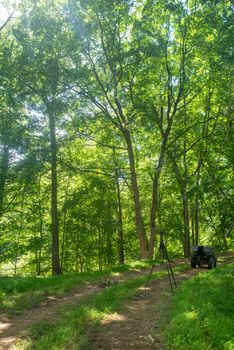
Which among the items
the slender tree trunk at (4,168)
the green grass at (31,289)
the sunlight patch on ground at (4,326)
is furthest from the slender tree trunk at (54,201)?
the sunlight patch on ground at (4,326)

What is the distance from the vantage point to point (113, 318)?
319 inches

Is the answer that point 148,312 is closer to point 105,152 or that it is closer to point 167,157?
point 167,157

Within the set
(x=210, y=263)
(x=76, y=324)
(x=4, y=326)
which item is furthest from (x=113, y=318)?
(x=210, y=263)

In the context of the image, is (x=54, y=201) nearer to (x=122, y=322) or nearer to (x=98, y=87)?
(x=98, y=87)

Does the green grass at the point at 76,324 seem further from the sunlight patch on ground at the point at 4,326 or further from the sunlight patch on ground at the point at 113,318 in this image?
the sunlight patch on ground at the point at 4,326

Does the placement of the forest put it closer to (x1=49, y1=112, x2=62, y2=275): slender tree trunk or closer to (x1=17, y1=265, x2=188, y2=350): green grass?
(x1=49, y1=112, x2=62, y2=275): slender tree trunk

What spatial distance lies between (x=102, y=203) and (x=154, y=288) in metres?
14.9

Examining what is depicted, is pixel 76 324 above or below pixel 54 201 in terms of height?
below

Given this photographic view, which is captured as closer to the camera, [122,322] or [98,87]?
[122,322]

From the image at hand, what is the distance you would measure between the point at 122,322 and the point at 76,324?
45.2 inches

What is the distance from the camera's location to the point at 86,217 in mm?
25844

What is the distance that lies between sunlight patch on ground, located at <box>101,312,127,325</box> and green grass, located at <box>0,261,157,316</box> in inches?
102

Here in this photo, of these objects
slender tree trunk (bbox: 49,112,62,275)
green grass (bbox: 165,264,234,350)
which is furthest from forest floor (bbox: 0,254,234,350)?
slender tree trunk (bbox: 49,112,62,275)

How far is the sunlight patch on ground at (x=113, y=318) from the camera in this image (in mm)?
7780
